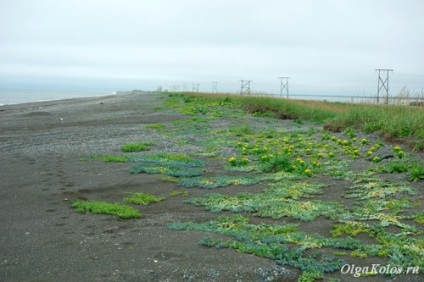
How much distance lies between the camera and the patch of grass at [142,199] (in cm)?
764

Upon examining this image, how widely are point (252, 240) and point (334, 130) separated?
1152 cm

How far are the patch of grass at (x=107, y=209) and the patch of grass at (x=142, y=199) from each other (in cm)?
31

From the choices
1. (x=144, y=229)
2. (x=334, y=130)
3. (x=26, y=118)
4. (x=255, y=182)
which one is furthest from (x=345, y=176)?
(x=26, y=118)

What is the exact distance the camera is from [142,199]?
779 cm

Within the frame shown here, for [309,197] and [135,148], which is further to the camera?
[135,148]

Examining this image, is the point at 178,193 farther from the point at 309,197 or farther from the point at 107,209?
the point at 309,197

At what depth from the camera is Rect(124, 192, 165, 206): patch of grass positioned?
764 centimetres

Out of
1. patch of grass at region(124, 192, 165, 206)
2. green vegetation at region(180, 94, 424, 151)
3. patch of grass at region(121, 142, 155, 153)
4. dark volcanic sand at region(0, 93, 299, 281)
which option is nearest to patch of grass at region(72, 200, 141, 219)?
dark volcanic sand at region(0, 93, 299, 281)

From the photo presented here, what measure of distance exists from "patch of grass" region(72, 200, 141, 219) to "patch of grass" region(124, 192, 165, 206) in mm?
312

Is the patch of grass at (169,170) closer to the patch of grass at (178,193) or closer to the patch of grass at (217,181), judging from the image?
the patch of grass at (217,181)

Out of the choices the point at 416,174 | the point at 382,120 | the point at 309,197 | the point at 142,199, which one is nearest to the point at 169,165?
the point at 142,199

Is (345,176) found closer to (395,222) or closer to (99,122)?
(395,222)

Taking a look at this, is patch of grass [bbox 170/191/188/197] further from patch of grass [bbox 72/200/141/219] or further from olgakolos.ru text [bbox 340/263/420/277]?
olgakolos.ru text [bbox 340/263/420/277]

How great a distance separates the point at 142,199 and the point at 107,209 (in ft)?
2.91
